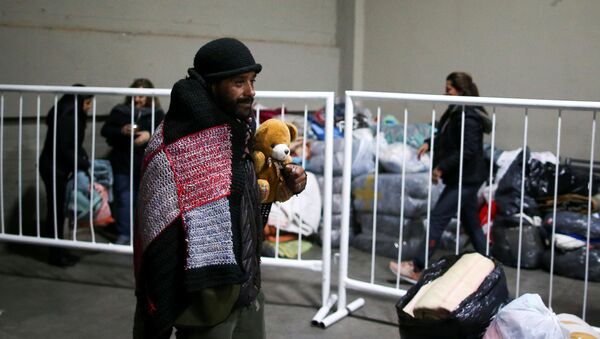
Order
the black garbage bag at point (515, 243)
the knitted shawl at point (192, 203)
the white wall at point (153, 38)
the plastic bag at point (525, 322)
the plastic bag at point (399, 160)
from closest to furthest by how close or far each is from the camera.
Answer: the knitted shawl at point (192, 203) → the plastic bag at point (525, 322) → the black garbage bag at point (515, 243) → the plastic bag at point (399, 160) → the white wall at point (153, 38)

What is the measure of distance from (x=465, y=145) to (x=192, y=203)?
2.99 meters

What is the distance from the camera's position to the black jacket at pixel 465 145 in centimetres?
464

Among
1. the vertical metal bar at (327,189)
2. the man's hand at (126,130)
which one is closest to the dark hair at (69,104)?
the man's hand at (126,130)

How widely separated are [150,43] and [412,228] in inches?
126

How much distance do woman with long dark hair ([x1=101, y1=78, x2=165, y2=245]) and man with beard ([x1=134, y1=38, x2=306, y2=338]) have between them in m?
3.56

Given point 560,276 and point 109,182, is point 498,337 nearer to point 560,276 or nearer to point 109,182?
point 560,276

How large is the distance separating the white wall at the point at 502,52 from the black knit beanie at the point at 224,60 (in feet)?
16.4

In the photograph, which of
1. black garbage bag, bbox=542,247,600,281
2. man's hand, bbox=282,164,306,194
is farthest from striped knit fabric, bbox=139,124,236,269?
black garbage bag, bbox=542,247,600,281

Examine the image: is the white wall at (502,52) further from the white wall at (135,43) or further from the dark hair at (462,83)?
the dark hair at (462,83)

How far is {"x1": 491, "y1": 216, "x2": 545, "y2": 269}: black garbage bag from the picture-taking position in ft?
17.7

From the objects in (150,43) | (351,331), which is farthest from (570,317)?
(150,43)

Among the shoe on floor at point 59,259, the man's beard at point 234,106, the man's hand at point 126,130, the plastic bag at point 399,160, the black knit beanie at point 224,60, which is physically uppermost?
the black knit beanie at point 224,60

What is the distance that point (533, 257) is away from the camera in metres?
5.39

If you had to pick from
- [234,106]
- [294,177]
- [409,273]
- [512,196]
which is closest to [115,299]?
[409,273]
